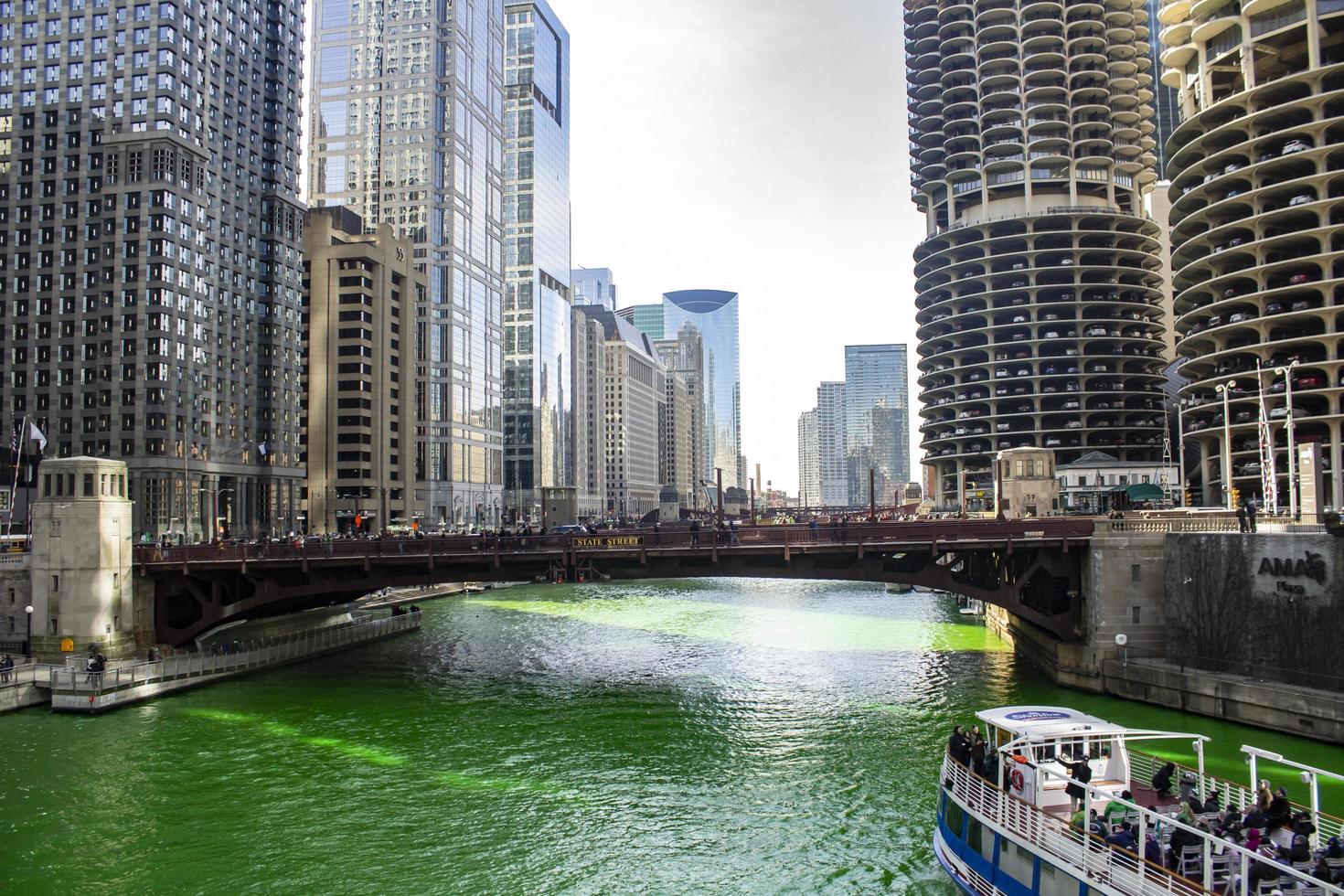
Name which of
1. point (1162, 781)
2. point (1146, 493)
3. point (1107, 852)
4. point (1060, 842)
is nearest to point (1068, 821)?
point (1060, 842)

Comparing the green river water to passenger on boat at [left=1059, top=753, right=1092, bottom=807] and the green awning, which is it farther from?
the green awning

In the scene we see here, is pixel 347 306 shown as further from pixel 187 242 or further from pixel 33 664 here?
pixel 33 664

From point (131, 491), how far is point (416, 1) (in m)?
120

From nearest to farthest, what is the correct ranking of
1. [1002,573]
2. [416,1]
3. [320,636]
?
[1002,573] < [320,636] < [416,1]

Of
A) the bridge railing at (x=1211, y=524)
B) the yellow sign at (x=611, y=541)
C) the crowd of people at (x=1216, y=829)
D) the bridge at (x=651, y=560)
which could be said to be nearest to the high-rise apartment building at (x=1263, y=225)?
the bridge railing at (x=1211, y=524)

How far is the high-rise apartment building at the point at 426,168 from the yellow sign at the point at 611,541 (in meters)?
125

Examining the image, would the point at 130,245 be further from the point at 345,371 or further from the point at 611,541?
the point at 611,541

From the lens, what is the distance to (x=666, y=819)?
34.3m

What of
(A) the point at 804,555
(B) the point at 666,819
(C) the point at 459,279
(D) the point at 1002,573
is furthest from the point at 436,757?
(C) the point at 459,279

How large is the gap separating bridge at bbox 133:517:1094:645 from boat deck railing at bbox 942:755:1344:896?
27.7m

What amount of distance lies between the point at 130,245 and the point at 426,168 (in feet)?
265

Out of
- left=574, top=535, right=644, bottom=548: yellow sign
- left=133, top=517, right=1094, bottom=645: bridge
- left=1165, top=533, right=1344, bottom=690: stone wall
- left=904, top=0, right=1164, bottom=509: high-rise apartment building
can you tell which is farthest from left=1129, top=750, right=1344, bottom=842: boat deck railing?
left=904, top=0, right=1164, bottom=509: high-rise apartment building

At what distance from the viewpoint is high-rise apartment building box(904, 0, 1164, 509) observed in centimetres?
15525

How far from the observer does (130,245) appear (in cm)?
11288
